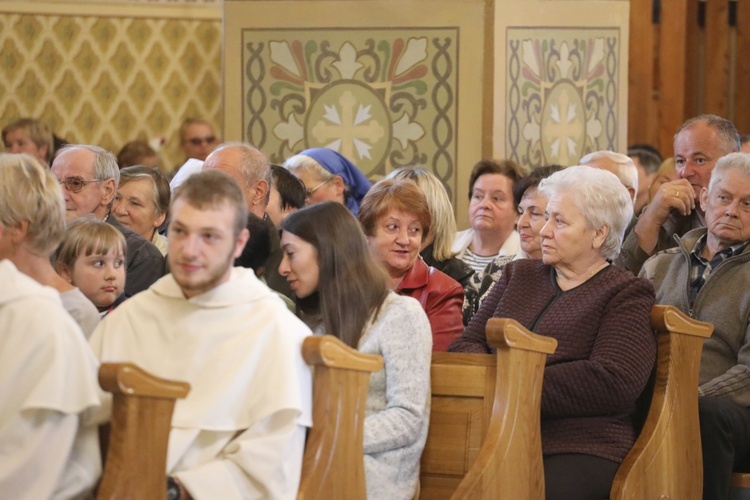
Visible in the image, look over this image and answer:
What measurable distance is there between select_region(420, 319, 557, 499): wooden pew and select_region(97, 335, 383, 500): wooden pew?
41 cm

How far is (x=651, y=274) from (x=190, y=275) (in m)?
2.27

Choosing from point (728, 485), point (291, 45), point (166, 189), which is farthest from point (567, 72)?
point (728, 485)

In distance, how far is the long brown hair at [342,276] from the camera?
3.31 meters

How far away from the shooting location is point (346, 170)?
5539mm

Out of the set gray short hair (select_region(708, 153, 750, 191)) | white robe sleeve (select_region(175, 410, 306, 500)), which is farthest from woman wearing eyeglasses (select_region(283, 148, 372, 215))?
white robe sleeve (select_region(175, 410, 306, 500))

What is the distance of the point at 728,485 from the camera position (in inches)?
153

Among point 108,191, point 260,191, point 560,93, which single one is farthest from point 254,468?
point 560,93

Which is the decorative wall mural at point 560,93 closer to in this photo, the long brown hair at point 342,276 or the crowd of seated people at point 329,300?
the crowd of seated people at point 329,300

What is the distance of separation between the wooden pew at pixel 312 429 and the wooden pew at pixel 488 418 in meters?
0.41

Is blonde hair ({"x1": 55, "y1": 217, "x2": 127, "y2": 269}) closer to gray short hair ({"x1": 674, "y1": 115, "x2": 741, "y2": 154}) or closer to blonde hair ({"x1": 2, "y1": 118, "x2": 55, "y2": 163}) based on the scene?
gray short hair ({"x1": 674, "y1": 115, "x2": 741, "y2": 154})

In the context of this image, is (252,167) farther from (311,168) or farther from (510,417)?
(510,417)

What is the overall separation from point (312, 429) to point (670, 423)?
1250mm

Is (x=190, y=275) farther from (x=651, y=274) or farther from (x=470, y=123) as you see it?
(x=470, y=123)

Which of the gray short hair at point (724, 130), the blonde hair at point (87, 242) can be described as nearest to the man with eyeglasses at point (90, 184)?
the blonde hair at point (87, 242)
